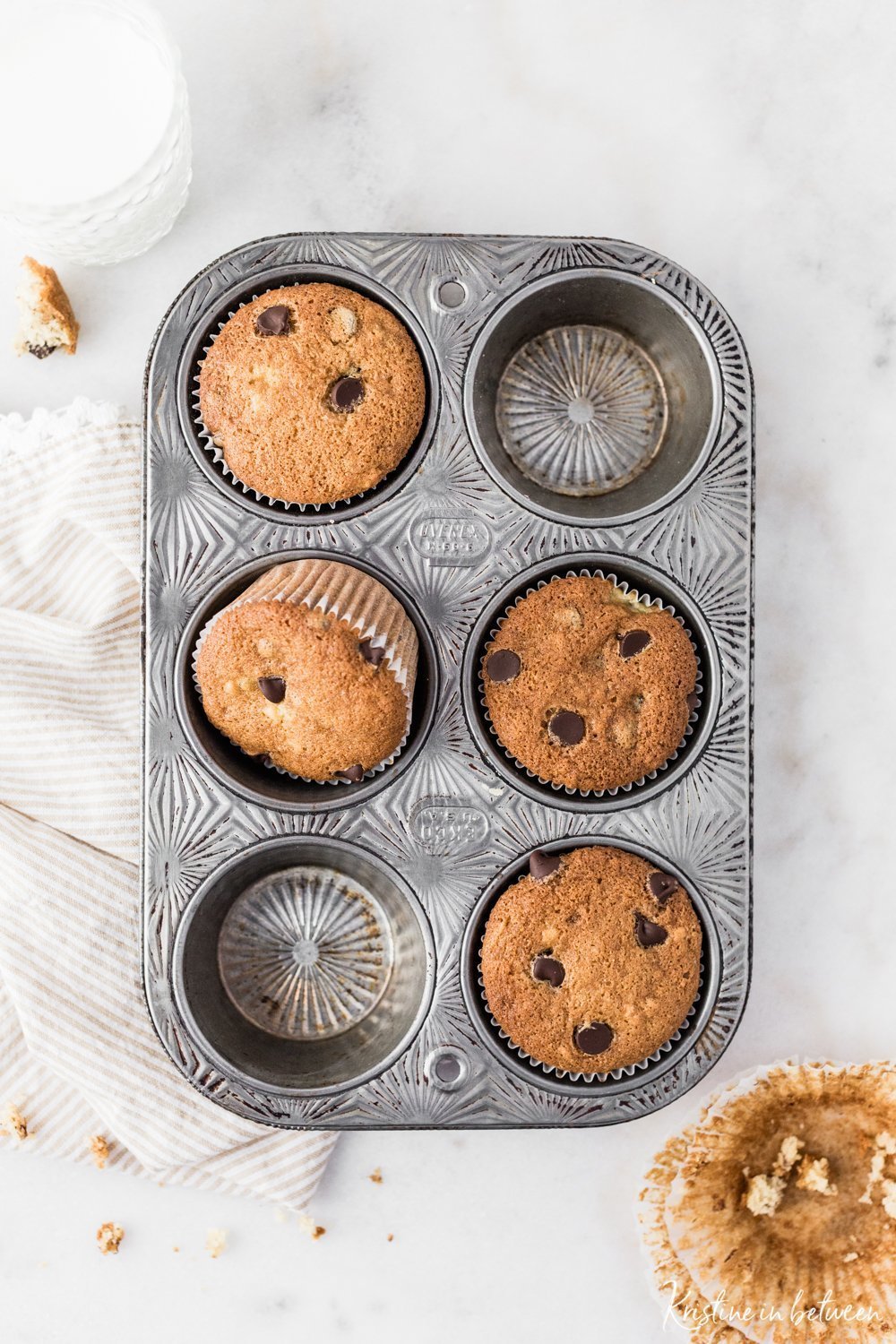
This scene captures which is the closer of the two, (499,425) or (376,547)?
(376,547)

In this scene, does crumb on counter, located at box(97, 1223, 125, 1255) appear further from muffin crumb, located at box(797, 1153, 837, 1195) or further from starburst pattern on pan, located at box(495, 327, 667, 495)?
starburst pattern on pan, located at box(495, 327, 667, 495)

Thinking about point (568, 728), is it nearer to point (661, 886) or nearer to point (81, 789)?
point (661, 886)

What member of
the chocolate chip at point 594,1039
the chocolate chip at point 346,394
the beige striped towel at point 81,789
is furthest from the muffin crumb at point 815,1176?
the chocolate chip at point 346,394

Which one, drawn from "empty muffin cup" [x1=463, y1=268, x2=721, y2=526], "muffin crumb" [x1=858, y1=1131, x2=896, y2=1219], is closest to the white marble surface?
"muffin crumb" [x1=858, y1=1131, x2=896, y2=1219]

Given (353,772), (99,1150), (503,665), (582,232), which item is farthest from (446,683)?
(99,1150)

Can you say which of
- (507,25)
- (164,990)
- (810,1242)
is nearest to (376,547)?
(164,990)

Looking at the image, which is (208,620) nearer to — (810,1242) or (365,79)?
(365,79)
